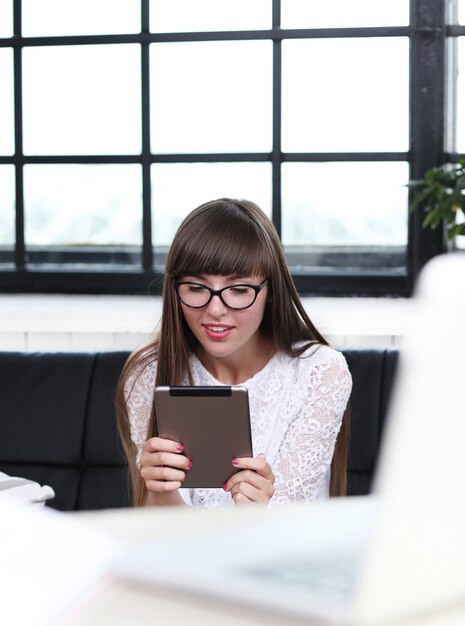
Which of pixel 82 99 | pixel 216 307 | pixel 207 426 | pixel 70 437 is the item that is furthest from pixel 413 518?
pixel 82 99

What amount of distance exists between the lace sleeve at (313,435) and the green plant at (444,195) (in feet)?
2.53

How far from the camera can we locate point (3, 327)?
2.85 meters

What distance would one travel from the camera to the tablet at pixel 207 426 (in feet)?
5.56

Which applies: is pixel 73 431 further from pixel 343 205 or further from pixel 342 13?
pixel 342 13

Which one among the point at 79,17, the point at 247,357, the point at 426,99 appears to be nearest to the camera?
the point at 247,357

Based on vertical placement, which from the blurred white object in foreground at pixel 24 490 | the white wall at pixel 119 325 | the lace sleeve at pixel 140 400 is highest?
the white wall at pixel 119 325

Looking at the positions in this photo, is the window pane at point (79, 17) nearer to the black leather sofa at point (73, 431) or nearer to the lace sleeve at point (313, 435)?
the black leather sofa at point (73, 431)

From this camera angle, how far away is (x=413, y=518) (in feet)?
1.18

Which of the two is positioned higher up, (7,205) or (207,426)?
(7,205)

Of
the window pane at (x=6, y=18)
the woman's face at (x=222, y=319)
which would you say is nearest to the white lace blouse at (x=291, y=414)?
the woman's face at (x=222, y=319)

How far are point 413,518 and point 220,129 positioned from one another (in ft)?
9.49

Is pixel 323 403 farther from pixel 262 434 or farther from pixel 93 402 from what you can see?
pixel 93 402

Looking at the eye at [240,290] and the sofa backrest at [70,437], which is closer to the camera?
the eye at [240,290]

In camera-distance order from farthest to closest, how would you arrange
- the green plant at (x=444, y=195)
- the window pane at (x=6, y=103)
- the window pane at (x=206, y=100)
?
the window pane at (x=6, y=103), the window pane at (x=206, y=100), the green plant at (x=444, y=195)
